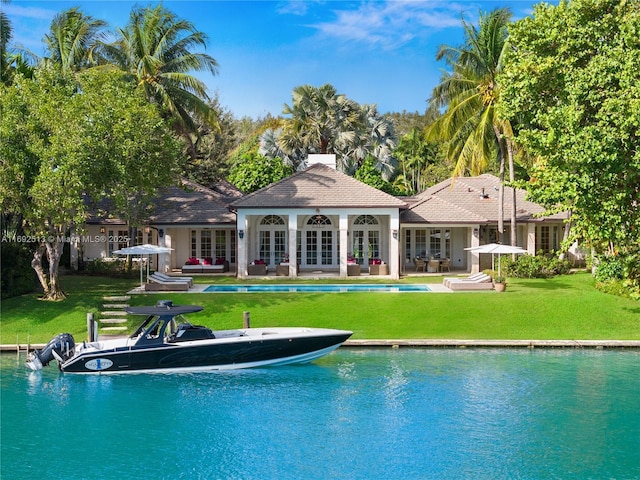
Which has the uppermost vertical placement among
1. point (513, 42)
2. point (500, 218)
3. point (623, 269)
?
point (513, 42)

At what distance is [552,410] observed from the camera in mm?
16250

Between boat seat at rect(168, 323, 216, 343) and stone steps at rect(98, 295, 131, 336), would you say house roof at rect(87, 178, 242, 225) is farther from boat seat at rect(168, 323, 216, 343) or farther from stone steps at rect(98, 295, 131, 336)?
boat seat at rect(168, 323, 216, 343)

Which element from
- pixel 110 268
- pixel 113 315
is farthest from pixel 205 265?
pixel 113 315

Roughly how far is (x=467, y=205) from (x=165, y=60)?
19323 mm

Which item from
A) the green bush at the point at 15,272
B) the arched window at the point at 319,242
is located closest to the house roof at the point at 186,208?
the arched window at the point at 319,242

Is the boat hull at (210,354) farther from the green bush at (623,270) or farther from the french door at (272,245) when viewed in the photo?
the french door at (272,245)

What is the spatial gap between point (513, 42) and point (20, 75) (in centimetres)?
1839

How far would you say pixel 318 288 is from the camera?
2914 cm

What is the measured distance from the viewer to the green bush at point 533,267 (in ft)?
106

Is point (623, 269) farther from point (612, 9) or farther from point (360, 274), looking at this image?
point (360, 274)

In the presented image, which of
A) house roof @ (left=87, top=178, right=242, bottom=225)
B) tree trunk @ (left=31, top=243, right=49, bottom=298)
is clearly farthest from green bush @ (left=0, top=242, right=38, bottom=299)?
house roof @ (left=87, top=178, right=242, bottom=225)

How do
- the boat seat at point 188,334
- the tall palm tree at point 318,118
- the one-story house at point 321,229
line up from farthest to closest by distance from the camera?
the tall palm tree at point 318,118 < the one-story house at point 321,229 < the boat seat at point 188,334

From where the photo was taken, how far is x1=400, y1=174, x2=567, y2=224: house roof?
3581 centimetres

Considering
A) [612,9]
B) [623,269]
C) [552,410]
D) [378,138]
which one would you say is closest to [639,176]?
[623,269]
